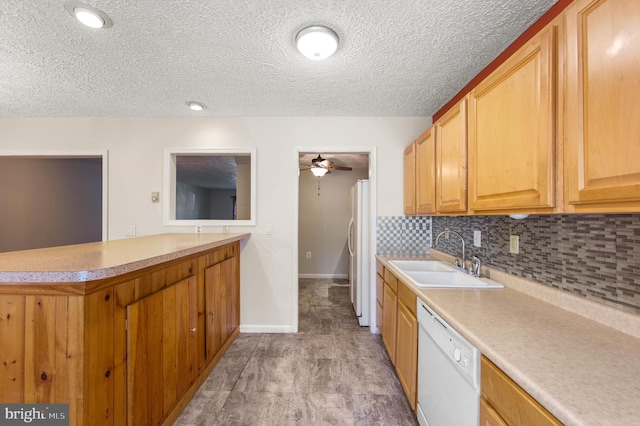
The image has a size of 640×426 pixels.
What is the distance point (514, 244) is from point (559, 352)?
87 centimetres

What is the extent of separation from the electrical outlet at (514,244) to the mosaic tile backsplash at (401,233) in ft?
4.00

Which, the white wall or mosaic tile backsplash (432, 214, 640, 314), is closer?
mosaic tile backsplash (432, 214, 640, 314)

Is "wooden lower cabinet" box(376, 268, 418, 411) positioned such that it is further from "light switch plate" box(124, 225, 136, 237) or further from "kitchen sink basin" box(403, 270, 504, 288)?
"light switch plate" box(124, 225, 136, 237)

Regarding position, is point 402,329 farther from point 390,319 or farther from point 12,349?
point 12,349

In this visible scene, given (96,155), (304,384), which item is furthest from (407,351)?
(96,155)

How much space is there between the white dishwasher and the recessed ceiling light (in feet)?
8.61

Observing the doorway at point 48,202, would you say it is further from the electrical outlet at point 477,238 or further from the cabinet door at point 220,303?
the electrical outlet at point 477,238

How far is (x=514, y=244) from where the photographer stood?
150 centimetres

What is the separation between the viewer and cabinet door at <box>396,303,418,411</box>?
1506 mm

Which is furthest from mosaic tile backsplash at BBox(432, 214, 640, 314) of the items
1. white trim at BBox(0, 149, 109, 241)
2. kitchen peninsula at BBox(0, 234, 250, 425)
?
white trim at BBox(0, 149, 109, 241)

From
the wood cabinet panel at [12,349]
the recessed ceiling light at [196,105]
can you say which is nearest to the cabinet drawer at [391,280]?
the wood cabinet panel at [12,349]

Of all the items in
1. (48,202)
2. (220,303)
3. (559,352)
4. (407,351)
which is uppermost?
(48,202)

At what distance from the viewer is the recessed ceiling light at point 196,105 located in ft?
8.05

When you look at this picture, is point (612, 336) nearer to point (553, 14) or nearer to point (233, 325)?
point (553, 14)
